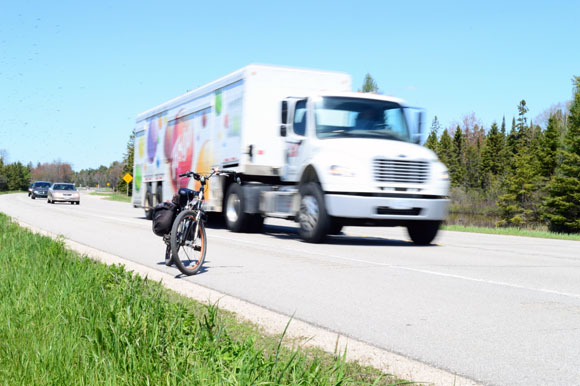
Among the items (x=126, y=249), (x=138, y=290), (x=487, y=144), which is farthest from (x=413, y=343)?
(x=487, y=144)

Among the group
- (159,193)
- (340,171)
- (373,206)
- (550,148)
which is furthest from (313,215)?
(550,148)

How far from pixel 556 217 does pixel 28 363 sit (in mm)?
58108

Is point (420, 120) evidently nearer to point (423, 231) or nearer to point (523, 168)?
A: point (423, 231)

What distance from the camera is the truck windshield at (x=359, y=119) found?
12070mm

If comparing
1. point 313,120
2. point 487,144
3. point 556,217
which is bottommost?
point 556,217

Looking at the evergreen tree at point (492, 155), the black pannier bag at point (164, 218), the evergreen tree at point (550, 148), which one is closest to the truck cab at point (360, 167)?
the black pannier bag at point (164, 218)

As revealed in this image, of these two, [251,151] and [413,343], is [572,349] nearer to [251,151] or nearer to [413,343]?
[413,343]

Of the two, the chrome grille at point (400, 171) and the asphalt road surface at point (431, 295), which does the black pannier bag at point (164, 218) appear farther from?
the chrome grille at point (400, 171)

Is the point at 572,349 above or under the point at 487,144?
under

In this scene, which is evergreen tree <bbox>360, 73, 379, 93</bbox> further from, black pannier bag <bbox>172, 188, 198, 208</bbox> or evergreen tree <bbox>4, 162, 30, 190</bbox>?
evergreen tree <bbox>4, 162, 30, 190</bbox>

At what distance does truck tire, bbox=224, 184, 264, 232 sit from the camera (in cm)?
1447

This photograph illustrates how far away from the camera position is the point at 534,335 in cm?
457

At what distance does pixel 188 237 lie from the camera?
7496 mm

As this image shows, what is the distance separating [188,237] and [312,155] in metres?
4.87
